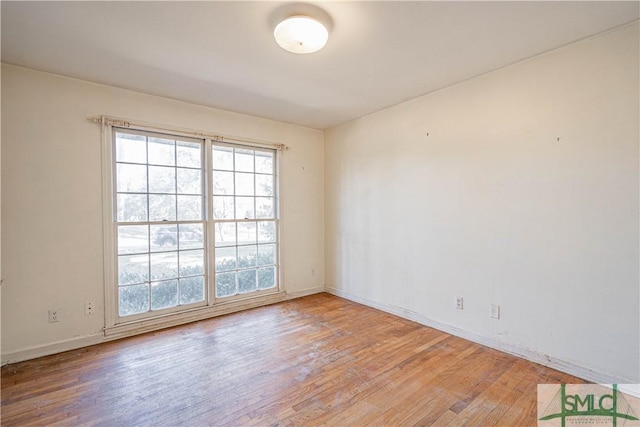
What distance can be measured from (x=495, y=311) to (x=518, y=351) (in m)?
0.36

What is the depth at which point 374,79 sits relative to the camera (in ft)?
9.54

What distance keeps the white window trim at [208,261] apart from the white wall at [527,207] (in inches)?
56.6

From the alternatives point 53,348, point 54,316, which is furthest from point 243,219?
point 53,348

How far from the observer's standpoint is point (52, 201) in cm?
273

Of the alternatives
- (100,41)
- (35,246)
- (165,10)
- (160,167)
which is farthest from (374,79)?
(35,246)

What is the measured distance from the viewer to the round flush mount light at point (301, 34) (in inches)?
75.9

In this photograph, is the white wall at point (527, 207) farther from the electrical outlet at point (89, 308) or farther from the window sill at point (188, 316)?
the electrical outlet at point (89, 308)

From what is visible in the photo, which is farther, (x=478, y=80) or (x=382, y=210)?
(x=382, y=210)

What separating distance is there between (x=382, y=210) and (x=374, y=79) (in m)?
1.60

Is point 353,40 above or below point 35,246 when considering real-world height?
above

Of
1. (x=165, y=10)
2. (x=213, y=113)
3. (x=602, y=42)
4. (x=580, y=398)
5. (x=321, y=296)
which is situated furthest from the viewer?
(x=321, y=296)

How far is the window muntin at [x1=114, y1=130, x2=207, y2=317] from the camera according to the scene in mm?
3145

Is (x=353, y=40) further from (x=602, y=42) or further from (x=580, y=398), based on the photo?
(x=580, y=398)

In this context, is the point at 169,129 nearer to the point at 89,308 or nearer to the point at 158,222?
the point at 158,222
